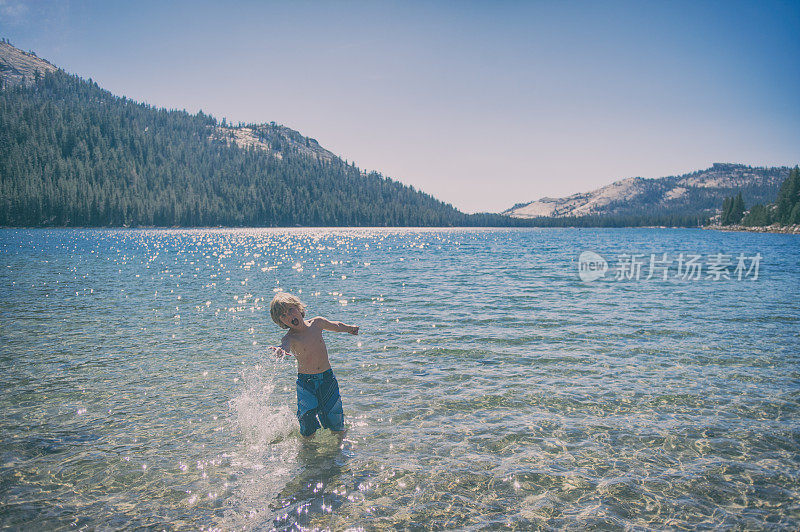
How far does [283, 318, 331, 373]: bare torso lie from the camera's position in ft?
24.1

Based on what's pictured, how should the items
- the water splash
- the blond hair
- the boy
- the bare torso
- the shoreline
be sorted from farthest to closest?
the shoreline, the bare torso, the boy, the blond hair, the water splash

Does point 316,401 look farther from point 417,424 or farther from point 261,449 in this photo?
point 417,424

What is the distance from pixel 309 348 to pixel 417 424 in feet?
9.43

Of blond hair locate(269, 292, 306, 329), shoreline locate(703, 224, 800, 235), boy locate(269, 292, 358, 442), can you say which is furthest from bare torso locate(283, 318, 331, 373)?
shoreline locate(703, 224, 800, 235)

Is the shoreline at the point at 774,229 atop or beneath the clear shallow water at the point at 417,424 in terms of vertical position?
atop

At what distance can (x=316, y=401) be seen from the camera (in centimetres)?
762

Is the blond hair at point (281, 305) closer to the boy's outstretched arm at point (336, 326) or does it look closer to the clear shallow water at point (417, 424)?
the boy's outstretched arm at point (336, 326)

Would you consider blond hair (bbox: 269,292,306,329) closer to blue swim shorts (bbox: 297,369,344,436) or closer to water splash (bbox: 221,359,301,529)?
blue swim shorts (bbox: 297,369,344,436)

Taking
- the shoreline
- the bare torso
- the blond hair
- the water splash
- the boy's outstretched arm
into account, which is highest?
the shoreline

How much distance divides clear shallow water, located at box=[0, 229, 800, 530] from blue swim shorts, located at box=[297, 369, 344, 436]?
1.50ft

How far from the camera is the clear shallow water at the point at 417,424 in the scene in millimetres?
5895

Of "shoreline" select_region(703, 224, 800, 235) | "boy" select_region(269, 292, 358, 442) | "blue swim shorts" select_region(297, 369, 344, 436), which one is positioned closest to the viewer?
"boy" select_region(269, 292, 358, 442)

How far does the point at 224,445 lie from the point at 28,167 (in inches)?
10229

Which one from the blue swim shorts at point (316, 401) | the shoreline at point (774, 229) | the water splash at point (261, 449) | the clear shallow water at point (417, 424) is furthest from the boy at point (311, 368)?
the shoreline at point (774, 229)
